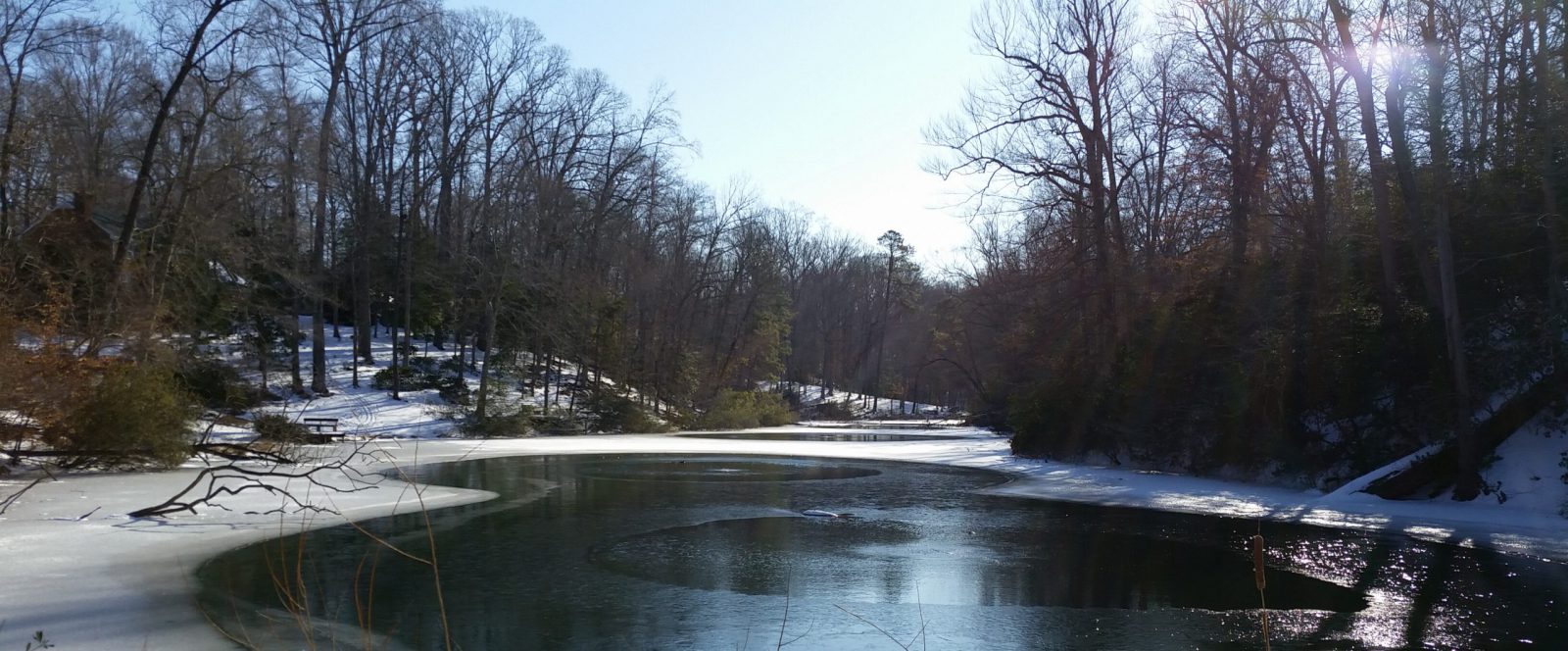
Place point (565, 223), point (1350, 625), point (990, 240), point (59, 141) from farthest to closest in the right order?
point (990, 240) < point (565, 223) < point (59, 141) < point (1350, 625)

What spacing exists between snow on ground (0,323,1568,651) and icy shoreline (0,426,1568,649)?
2 cm

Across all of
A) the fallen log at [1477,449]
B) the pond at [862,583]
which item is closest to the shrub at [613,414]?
the pond at [862,583]

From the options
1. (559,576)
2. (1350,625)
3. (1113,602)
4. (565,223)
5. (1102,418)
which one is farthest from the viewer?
(565,223)

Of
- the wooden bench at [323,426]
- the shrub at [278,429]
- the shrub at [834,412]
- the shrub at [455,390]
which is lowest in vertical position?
the shrub at [834,412]

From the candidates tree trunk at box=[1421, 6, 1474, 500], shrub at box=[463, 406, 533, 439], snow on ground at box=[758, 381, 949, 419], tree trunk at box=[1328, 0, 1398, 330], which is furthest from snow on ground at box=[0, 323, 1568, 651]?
snow on ground at box=[758, 381, 949, 419]

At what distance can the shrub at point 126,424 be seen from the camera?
1438 centimetres

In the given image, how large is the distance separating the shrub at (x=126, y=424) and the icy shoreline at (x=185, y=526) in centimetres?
39

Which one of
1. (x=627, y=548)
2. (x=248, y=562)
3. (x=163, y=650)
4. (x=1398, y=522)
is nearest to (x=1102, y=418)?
(x=1398, y=522)

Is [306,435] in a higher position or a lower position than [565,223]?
lower

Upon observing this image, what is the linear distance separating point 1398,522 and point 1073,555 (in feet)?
16.9

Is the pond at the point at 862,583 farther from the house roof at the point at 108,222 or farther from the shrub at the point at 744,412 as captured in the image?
the shrub at the point at 744,412

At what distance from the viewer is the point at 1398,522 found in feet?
41.2

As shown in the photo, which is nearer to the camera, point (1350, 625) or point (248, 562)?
point (1350, 625)

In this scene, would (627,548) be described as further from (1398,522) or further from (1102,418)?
(1102,418)
